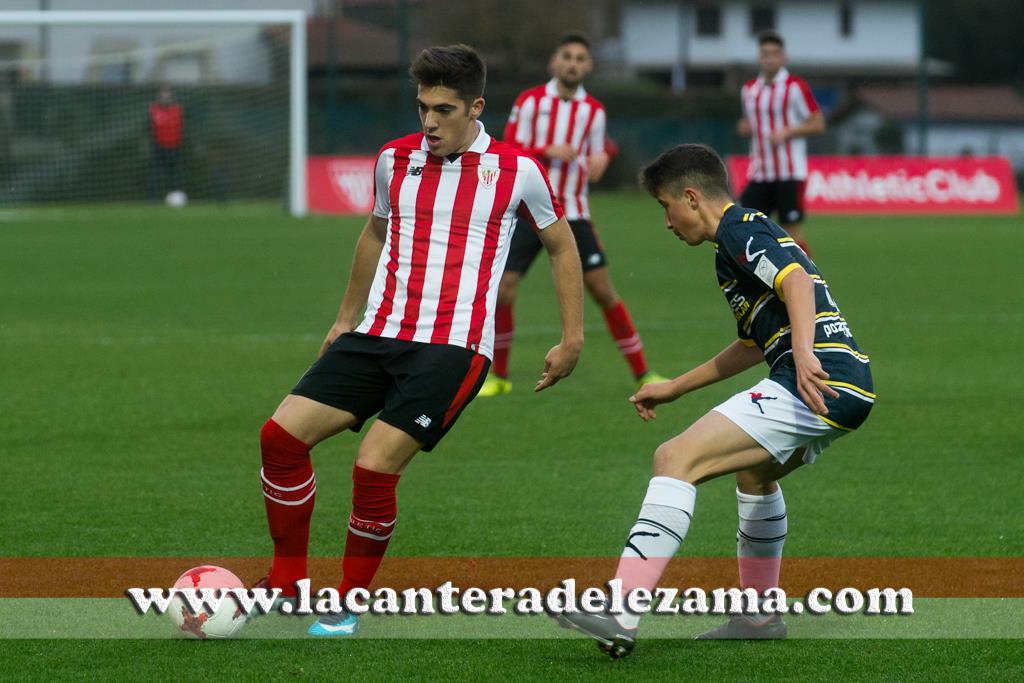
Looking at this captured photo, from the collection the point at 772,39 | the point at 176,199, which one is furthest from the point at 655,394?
the point at 176,199

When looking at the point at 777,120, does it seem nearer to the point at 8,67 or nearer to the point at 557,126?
the point at 557,126

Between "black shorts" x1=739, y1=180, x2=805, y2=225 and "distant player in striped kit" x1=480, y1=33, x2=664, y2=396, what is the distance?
3.84 metres

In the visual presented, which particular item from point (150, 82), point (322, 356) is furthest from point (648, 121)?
point (322, 356)

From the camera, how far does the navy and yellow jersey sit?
4.29 meters

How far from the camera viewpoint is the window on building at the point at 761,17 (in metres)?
72.3

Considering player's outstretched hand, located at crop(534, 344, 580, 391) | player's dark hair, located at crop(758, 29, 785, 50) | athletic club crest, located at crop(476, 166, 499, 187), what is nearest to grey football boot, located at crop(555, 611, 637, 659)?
player's outstretched hand, located at crop(534, 344, 580, 391)

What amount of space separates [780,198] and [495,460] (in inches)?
292

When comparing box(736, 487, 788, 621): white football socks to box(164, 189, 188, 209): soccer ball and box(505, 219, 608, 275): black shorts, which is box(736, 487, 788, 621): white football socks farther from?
box(164, 189, 188, 209): soccer ball

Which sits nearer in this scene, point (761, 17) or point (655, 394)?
point (655, 394)

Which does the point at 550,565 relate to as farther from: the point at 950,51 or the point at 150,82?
the point at 950,51

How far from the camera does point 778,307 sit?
4.44 meters

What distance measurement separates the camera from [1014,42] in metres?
73.4

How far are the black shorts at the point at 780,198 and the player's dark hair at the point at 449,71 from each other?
9371 mm

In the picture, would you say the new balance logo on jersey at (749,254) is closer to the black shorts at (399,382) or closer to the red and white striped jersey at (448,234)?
the red and white striped jersey at (448,234)
